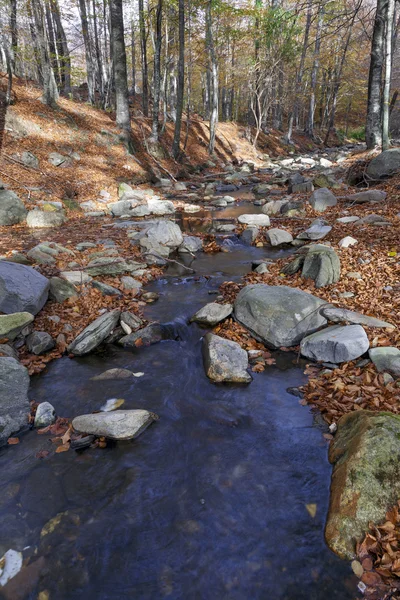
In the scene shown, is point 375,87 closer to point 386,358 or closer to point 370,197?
point 370,197

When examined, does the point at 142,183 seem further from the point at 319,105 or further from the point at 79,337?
the point at 319,105

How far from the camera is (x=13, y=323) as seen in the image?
5.11m

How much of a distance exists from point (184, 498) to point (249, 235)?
308 inches

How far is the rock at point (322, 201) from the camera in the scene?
11.7 meters

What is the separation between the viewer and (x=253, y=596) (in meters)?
2.55

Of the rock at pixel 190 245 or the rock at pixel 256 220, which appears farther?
the rock at pixel 256 220

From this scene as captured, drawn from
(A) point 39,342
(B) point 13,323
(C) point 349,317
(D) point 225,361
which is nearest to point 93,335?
(A) point 39,342

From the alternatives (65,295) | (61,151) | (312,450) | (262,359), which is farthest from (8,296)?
(61,151)

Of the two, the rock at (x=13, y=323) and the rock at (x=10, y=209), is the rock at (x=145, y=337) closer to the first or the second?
the rock at (x=13, y=323)

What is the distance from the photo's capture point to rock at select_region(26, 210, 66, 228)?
10289 millimetres

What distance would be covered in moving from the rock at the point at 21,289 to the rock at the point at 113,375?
5.69ft

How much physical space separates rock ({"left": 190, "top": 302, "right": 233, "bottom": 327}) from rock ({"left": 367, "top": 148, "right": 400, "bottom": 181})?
9996 mm

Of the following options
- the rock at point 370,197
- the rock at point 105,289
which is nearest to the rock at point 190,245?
the rock at point 105,289

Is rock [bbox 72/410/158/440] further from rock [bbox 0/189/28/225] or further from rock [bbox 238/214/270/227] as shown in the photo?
rock [bbox 238/214/270/227]
